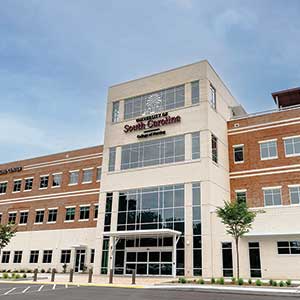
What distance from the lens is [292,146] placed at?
33.6m

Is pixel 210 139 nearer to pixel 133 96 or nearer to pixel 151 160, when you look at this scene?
pixel 151 160

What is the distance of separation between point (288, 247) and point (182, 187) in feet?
31.3

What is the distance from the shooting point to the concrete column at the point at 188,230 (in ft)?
96.8

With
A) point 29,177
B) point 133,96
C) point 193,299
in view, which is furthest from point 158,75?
point 193,299

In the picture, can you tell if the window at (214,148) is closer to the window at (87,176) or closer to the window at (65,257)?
the window at (87,176)

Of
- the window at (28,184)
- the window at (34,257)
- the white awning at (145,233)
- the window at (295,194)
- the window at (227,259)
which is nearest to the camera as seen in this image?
the window at (227,259)

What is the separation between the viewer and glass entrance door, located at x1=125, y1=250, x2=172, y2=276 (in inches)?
1199

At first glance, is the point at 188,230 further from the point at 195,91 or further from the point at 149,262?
the point at 195,91

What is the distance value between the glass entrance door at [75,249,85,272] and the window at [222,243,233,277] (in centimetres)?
1597

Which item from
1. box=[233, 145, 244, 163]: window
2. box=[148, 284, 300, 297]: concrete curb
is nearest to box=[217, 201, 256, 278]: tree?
box=[148, 284, 300, 297]: concrete curb

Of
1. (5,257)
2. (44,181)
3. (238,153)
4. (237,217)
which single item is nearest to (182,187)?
(238,153)

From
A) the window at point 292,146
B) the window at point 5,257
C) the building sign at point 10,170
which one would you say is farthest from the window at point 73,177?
the window at point 292,146

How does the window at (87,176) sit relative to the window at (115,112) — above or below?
below

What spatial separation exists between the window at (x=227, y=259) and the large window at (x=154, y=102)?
1326 cm
